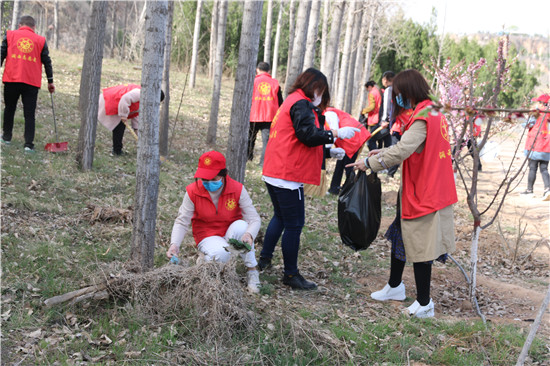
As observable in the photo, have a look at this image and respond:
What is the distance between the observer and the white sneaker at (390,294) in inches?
174

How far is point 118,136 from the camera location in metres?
8.27

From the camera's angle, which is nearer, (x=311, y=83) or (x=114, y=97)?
(x=311, y=83)

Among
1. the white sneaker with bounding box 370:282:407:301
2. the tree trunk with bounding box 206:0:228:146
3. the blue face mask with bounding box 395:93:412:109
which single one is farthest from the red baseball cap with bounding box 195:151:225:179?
the tree trunk with bounding box 206:0:228:146

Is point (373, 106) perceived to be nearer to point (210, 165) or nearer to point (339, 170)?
point (339, 170)

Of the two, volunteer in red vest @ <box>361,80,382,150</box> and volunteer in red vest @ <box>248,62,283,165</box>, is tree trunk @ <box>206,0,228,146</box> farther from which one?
volunteer in red vest @ <box>361,80,382,150</box>

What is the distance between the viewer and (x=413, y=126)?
372 centimetres

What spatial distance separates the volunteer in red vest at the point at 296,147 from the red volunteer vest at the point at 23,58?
4.65 metres

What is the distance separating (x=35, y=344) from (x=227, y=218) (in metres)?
1.65

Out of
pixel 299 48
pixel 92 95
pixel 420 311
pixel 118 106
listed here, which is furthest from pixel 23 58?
pixel 420 311

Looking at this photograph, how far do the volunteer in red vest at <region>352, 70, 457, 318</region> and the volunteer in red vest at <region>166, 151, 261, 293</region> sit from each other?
3.34 ft

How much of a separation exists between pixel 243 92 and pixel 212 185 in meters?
1.71

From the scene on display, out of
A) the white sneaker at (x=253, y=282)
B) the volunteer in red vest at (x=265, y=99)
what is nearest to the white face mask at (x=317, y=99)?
the white sneaker at (x=253, y=282)

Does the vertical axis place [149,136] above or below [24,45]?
below

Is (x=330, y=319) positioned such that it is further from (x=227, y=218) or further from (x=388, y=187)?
(x=388, y=187)
